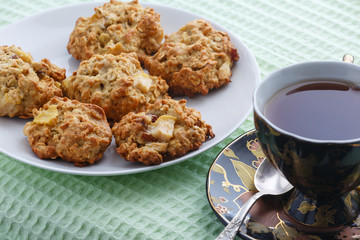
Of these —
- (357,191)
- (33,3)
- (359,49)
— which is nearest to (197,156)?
(357,191)

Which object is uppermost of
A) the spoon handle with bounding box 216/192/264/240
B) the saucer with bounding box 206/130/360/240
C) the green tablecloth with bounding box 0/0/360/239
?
the spoon handle with bounding box 216/192/264/240

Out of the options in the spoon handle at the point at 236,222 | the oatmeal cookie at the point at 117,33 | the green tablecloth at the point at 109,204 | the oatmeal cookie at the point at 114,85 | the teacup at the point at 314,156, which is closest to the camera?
the teacup at the point at 314,156

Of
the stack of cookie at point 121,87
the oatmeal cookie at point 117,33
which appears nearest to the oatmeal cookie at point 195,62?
the stack of cookie at point 121,87

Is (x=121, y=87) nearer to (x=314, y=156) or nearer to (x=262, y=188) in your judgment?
(x=262, y=188)

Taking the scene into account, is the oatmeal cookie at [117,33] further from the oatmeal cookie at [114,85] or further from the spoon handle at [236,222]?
the spoon handle at [236,222]

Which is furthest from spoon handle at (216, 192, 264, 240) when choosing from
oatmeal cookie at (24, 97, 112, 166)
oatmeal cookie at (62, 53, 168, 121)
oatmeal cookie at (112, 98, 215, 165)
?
oatmeal cookie at (62, 53, 168, 121)

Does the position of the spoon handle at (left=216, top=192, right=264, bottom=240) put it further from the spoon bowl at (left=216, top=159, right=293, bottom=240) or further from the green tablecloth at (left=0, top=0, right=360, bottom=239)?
the green tablecloth at (left=0, top=0, right=360, bottom=239)

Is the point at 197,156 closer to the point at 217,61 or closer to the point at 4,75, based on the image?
the point at 217,61
